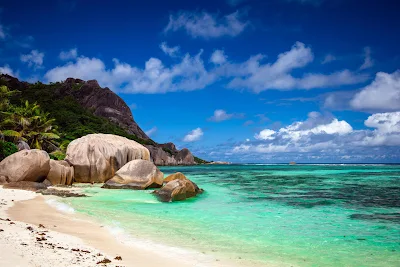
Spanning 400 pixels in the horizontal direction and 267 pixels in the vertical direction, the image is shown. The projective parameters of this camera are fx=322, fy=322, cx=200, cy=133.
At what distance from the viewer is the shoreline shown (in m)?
5.50

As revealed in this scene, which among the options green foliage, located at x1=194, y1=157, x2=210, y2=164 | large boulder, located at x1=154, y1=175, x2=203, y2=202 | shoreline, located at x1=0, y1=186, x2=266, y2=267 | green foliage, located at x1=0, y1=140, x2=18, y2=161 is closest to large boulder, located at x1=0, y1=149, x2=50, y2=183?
green foliage, located at x1=0, y1=140, x2=18, y2=161

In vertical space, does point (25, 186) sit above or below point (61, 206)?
above

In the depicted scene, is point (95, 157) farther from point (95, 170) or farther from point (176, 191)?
point (176, 191)

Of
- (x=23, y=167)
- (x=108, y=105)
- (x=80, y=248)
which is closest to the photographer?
(x=80, y=248)

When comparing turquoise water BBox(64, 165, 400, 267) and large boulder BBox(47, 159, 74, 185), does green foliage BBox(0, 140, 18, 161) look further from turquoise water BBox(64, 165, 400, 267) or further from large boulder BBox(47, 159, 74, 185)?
turquoise water BBox(64, 165, 400, 267)

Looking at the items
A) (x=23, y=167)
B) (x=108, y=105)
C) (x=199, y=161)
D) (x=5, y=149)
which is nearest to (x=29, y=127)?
(x=5, y=149)

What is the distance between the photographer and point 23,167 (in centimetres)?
1808

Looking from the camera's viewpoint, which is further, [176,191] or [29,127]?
[29,127]

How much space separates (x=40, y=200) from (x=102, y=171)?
33.7 ft

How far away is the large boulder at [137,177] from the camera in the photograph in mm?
20547

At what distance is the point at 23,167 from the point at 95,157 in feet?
19.8

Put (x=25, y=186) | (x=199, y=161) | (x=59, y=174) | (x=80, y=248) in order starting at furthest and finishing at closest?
1. (x=199, y=161)
2. (x=59, y=174)
3. (x=25, y=186)
4. (x=80, y=248)

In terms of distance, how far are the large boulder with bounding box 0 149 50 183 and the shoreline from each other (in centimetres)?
868

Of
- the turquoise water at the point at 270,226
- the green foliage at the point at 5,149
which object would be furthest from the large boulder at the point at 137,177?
the green foliage at the point at 5,149
